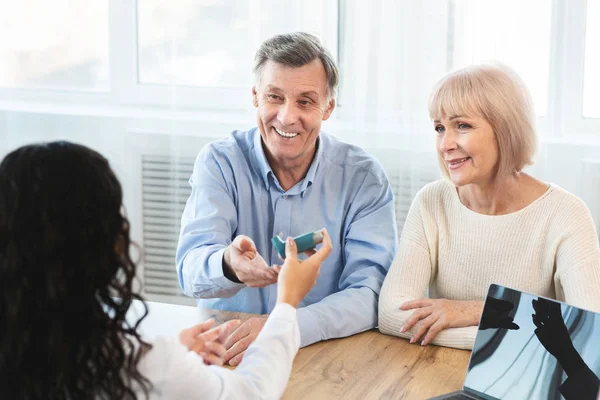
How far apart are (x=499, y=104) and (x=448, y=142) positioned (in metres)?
0.15

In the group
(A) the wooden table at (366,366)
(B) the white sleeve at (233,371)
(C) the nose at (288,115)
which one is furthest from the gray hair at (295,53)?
(B) the white sleeve at (233,371)

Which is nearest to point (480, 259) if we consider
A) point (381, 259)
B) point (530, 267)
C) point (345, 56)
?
point (530, 267)

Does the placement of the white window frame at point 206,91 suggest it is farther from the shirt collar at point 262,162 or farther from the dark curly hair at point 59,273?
the dark curly hair at point 59,273

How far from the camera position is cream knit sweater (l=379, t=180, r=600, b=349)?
1929 mm

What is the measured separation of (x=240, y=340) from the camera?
5.93 ft

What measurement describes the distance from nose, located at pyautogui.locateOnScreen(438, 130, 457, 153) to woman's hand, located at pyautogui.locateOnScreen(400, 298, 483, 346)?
1.20 ft

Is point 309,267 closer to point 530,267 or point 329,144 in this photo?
point 530,267

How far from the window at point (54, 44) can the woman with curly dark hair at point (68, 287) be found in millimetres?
2808

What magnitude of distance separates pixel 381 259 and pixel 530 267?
0.37 m

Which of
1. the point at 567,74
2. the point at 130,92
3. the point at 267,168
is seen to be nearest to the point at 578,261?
the point at 267,168

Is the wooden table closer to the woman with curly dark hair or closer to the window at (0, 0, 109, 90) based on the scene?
the woman with curly dark hair

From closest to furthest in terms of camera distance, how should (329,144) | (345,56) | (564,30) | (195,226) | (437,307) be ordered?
(437,307) < (195,226) < (329,144) < (564,30) < (345,56)

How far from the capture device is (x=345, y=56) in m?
3.38

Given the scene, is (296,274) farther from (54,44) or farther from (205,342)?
(54,44)
